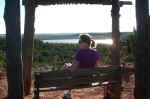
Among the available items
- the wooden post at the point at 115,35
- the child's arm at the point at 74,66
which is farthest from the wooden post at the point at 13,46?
the wooden post at the point at 115,35

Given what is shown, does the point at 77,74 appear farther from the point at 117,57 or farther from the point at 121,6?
the point at 121,6

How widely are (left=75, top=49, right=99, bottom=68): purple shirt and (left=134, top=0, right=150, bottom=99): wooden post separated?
727 millimetres

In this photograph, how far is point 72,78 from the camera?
3363 mm

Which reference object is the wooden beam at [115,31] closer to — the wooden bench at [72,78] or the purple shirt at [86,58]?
the wooden bench at [72,78]

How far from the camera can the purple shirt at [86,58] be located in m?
3.48

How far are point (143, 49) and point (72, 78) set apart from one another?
1170 millimetres

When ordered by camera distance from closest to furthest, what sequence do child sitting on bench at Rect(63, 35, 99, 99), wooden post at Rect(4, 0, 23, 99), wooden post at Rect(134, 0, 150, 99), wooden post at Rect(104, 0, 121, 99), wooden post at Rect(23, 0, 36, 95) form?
wooden post at Rect(4, 0, 23, 99), wooden post at Rect(134, 0, 150, 99), child sitting on bench at Rect(63, 35, 99, 99), wooden post at Rect(104, 0, 121, 99), wooden post at Rect(23, 0, 36, 95)

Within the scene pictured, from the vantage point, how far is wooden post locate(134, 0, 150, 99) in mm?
3221

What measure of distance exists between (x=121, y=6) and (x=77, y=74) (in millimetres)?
2431

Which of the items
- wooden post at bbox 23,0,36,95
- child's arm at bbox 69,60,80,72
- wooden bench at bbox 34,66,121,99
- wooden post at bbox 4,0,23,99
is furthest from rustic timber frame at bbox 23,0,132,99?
wooden post at bbox 4,0,23,99

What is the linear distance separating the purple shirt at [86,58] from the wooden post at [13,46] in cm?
95

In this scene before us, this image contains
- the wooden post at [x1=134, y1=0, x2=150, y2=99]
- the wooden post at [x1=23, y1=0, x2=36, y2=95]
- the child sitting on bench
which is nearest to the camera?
the wooden post at [x1=134, y1=0, x2=150, y2=99]

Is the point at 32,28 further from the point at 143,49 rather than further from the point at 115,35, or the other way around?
the point at 143,49

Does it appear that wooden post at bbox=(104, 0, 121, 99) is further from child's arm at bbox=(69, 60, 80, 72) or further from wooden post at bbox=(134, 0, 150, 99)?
child's arm at bbox=(69, 60, 80, 72)
